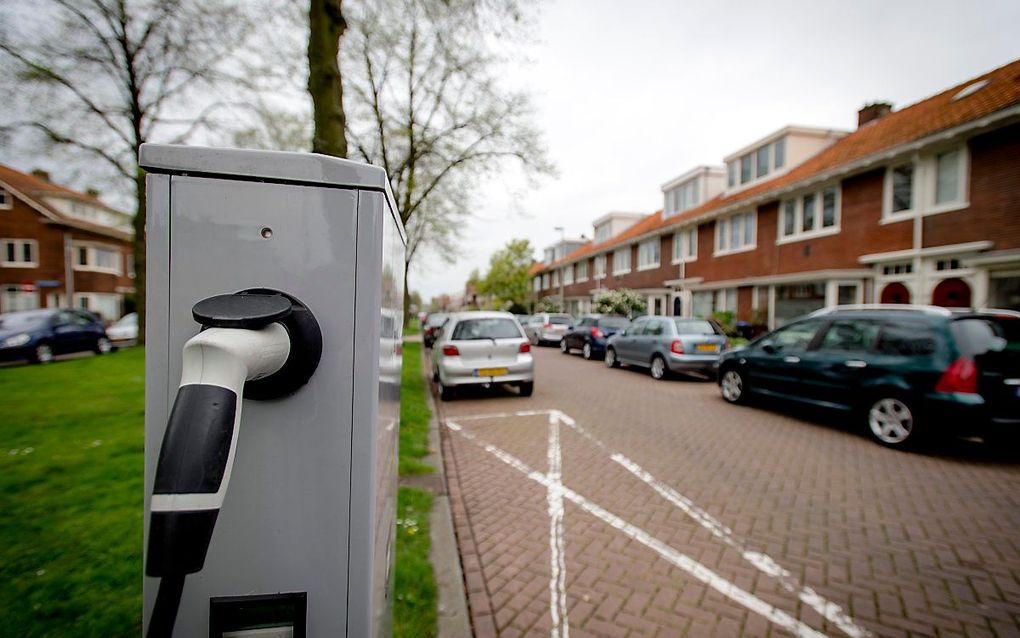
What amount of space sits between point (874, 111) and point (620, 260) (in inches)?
621

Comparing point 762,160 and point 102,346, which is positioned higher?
point 762,160

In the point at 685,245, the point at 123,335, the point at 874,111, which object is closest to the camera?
the point at 874,111

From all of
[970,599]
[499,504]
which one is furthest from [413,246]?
[970,599]

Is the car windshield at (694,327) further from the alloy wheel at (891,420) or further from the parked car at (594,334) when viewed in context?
the alloy wheel at (891,420)

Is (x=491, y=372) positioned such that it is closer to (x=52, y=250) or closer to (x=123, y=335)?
(x=123, y=335)

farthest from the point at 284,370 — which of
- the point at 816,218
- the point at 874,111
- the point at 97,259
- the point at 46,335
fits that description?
the point at 97,259

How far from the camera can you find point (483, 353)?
344 inches

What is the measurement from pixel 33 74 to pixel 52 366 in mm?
7080

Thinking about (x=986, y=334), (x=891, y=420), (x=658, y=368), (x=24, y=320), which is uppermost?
(x=986, y=334)

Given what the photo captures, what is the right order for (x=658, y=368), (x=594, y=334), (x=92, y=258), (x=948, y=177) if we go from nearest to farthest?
(x=658, y=368) → (x=948, y=177) → (x=594, y=334) → (x=92, y=258)

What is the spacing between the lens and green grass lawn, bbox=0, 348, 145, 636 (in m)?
2.38

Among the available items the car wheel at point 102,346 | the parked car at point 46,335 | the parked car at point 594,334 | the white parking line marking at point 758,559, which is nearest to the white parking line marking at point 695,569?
the white parking line marking at point 758,559

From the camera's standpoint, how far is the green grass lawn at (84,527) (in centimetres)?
240

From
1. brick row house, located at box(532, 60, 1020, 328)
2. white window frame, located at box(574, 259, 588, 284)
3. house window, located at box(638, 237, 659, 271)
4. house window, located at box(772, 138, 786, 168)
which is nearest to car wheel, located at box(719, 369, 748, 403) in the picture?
brick row house, located at box(532, 60, 1020, 328)
